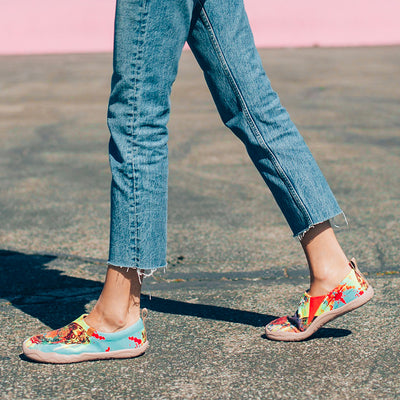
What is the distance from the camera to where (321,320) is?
2.13m

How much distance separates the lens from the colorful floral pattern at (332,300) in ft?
6.88

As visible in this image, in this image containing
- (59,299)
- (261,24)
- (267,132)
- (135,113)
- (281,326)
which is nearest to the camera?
(135,113)

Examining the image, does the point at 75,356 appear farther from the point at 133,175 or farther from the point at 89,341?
the point at 133,175

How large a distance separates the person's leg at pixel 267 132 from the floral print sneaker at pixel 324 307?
24 millimetres

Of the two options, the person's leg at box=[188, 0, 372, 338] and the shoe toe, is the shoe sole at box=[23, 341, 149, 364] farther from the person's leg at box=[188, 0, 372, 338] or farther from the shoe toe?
the person's leg at box=[188, 0, 372, 338]

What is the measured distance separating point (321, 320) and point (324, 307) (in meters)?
0.04

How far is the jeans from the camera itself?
1.94 m

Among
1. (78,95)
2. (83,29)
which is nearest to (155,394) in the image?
(78,95)

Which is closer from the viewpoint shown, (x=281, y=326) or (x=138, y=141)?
(x=138, y=141)

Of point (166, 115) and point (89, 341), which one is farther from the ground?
point (166, 115)

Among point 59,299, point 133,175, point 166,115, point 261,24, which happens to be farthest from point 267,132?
point 261,24

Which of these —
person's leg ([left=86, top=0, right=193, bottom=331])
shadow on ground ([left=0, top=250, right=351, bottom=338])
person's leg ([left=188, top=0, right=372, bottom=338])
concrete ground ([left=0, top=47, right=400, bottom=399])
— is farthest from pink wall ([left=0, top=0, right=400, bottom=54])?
person's leg ([left=86, top=0, right=193, bottom=331])

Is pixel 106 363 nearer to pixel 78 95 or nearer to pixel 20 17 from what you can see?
pixel 78 95

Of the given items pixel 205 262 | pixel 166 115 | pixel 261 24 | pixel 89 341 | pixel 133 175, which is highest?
pixel 261 24
